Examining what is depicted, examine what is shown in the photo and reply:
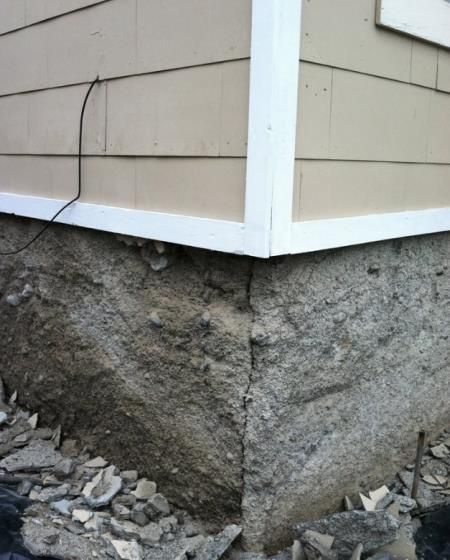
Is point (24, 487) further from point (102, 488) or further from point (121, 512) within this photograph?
point (121, 512)

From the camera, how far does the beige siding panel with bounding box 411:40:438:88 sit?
279 centimetres

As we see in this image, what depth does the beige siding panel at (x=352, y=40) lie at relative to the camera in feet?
7.46

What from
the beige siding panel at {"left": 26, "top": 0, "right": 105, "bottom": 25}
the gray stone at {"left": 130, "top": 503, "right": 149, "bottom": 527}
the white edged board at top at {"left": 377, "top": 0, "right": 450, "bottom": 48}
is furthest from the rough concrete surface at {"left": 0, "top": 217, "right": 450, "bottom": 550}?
the beige siding panel at {"left": 26, "top": 0, "right": 105, "bottom": 25}

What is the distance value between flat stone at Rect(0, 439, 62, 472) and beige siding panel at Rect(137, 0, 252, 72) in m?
1.76

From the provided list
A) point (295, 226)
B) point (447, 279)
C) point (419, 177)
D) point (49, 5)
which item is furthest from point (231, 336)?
point (49, 5)

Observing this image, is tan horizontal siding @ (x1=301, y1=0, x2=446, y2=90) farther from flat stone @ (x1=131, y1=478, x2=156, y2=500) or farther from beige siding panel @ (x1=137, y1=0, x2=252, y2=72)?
flat stone @ (x1=131, y1=478, x2=156, y2=500)

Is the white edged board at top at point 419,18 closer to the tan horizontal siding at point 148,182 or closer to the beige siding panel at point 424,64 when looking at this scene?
the beige siding panel at point 424,64

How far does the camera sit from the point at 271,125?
2.16 metres

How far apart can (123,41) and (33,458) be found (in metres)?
1.86

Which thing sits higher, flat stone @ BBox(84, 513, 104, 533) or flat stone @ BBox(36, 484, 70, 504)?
flat stone @ BBox(36, 484, 70, 504)

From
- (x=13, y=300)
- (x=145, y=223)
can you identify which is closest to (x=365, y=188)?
(x=145, y=223)

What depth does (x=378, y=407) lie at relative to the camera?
9.74 feet

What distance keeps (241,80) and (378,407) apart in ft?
5.03

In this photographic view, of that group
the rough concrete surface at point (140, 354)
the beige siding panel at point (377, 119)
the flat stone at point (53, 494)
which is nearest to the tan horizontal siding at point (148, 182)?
the rough concrete surface at point (140, 354)
